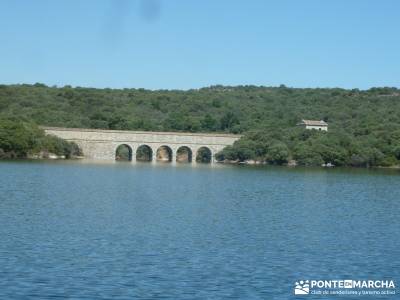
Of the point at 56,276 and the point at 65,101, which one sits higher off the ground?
the point at 65,101

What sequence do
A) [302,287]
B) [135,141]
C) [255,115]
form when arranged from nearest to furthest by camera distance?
1. [302,287]
2. [135,141]
3. [255,115]

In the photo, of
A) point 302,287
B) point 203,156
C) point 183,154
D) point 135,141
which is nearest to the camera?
point 302,287

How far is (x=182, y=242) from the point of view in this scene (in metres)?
25.0

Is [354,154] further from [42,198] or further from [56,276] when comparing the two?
[56,276]

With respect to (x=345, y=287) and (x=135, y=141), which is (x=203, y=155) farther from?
(x=345, y=287)

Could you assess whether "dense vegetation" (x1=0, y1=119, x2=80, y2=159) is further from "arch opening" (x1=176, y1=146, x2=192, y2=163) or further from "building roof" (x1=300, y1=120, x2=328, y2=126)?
"building roof" (x1=300, y1=120, x2=328, y2=126)

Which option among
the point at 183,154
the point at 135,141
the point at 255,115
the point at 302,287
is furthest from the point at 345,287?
the point at 255,115

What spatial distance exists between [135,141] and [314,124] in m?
25.4

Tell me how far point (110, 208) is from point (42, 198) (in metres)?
4.60

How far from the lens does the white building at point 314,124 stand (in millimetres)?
111031

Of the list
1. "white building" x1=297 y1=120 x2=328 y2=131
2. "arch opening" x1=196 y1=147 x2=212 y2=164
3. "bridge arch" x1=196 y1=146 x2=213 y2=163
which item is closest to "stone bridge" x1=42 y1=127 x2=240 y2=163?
"bridge arch" x1=196 y1=146 x2=213 y2=163

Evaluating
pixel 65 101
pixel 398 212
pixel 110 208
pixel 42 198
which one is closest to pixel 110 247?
pixel 110 208

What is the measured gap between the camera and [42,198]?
122 feet

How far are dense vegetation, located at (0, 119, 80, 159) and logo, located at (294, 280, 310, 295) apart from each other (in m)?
65.0
